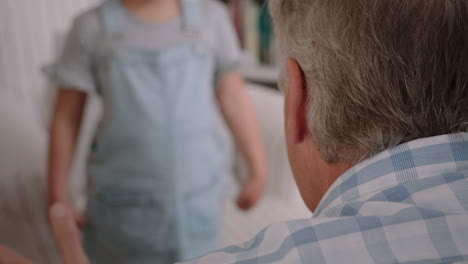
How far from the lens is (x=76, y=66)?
894mm

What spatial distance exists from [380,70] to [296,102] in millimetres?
97

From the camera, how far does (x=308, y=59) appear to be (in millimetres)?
497

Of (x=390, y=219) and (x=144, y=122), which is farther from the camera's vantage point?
(x=144, y=122)

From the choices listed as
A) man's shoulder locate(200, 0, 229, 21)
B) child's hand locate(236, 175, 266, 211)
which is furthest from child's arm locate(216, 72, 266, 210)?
man's shoulder locate(200, 0, 229, 21)

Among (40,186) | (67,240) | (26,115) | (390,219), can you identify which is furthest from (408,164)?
(26,115)

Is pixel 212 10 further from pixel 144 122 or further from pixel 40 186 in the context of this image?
pixel 40 186

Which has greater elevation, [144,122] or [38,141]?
[144,122]

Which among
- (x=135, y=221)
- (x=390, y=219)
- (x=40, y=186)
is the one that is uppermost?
(x=390, y=219)

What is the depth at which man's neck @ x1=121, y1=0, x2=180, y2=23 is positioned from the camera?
93 cm

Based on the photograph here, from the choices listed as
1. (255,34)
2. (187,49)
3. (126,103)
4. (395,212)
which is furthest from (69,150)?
(255,34)

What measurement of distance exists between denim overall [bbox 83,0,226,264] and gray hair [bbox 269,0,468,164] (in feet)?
1.48

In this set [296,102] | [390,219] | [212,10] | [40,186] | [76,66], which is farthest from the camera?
[40,186]

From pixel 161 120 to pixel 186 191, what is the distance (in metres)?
0.14

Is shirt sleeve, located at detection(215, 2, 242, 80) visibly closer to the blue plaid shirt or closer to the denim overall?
the denim overall
